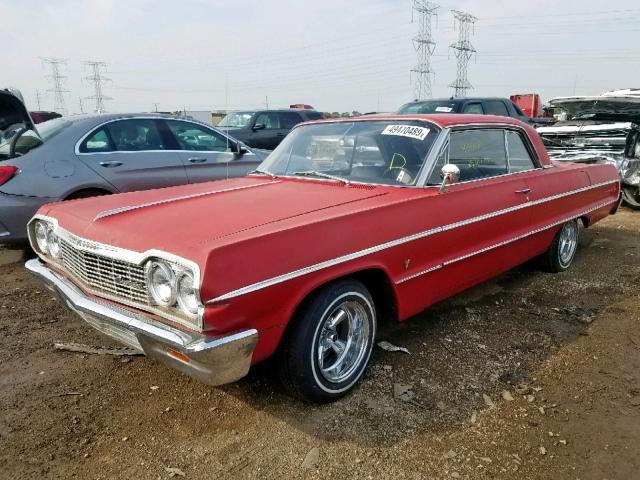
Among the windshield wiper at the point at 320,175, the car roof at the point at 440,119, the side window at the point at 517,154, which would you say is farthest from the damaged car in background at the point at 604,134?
the windshield wiper at the point at 320,175

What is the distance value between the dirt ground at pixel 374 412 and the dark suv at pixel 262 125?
25.8 feet

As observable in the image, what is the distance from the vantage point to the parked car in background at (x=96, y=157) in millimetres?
4629

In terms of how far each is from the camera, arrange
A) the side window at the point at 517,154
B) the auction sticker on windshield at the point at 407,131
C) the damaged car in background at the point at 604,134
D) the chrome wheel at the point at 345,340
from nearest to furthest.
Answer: the chrome wheel at the point at 345,340
the auction sticker on windshield at the point at 407,131
the side window at the point at 517,154
the damaged car in background at the point at 604,134

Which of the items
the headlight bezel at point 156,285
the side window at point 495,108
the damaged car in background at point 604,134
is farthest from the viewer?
the side window at point 495,108

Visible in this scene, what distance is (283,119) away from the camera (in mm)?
11688

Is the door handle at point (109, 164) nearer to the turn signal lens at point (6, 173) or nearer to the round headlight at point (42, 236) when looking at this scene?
the turn signal lens at point (6, 173)

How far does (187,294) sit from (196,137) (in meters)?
4.42

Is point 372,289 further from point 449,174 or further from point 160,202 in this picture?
point 160,202

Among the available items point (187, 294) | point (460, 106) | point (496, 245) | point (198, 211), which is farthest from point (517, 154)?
point (460, 106)

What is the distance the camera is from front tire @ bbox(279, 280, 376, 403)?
8.12 feet

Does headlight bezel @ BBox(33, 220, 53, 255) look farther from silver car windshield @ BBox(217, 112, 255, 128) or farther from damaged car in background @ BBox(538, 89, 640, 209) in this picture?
silver car windshield @ BBox(217, 112, 255, 128)

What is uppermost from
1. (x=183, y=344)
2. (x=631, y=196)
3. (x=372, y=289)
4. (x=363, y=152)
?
(x=363, y=152)

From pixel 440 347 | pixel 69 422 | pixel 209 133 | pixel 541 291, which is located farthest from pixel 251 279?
pixel 209 133

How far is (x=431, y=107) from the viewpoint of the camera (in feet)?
31.4
